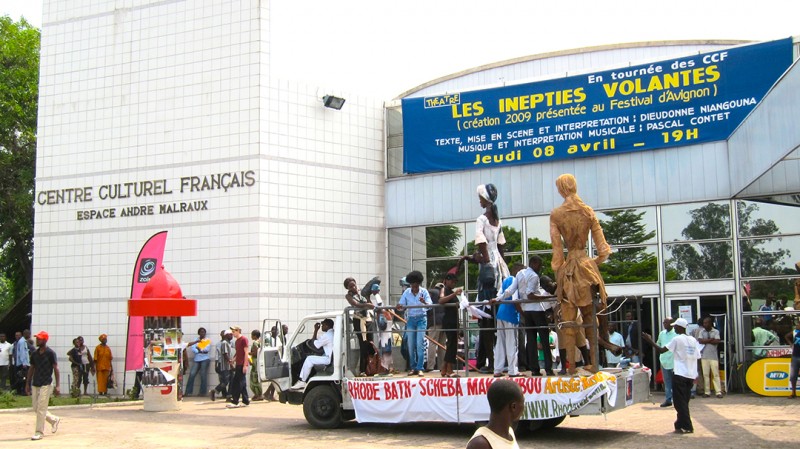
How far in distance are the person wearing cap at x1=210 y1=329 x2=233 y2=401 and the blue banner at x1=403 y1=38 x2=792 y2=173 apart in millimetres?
6858

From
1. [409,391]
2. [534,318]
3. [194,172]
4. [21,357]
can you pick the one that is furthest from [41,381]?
[21,357]

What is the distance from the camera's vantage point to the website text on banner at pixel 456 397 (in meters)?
12.0

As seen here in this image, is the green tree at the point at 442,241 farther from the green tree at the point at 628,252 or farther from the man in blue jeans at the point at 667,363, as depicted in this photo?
the man in blue jeans at the point at 667,363

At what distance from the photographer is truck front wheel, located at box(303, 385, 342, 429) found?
1440cm

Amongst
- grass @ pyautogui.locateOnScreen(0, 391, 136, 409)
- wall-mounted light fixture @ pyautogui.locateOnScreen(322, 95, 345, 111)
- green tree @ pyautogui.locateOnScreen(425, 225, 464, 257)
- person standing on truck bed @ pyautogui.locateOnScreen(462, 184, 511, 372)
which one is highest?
wall-mounted light fixture @ pyautogui.locateOnScreen(322, 95, 345, 111)

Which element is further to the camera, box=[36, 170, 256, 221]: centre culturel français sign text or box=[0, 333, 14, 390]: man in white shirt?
box=[0, 333, 14, 390]: man in white shirt

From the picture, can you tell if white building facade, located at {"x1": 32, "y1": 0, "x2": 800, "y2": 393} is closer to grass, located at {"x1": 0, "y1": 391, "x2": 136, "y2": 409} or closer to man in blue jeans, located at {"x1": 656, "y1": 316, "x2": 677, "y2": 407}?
grass, located at {"x1": 0, "y1": 391, "x2": 136, "y2": 409}

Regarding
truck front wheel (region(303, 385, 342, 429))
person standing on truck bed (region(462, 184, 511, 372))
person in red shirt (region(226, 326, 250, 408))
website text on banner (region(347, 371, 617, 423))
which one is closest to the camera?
website text on banner (region(347, 371, 617, 423))

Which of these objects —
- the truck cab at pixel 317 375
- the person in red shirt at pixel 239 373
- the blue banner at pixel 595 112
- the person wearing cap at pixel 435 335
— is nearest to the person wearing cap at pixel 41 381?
the truck cab at pixel 317 375

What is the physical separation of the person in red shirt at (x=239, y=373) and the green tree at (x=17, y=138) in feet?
50.7

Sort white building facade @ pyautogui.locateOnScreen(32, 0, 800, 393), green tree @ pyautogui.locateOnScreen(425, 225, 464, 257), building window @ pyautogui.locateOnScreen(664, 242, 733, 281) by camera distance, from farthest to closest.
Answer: green tree @ pyautogui.locateOnScreen(425, 225, 464, 257)
white building facade @ pyautogui.locateOnScreen(32, 0, 800, 393)
building window @ pyautogui.locateOnScreen(664, 242, 733, 281)

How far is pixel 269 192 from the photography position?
22062mm

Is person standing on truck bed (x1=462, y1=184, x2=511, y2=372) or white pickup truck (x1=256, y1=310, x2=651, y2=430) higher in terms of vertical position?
person standing on truck bed (x1=462, y1=184, x2=511, y2=372)

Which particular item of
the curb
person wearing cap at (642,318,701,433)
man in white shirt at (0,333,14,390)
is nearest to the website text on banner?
person wearing cap at (642,318,701,433)
